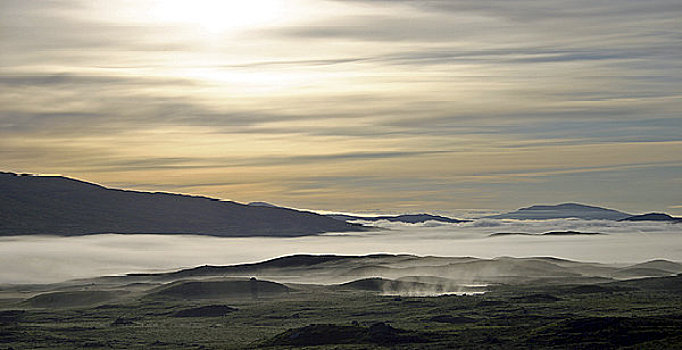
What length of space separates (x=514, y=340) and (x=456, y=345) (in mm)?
12267

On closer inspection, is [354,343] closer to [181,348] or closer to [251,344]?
[251,344]

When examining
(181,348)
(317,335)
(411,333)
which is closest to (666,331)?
(411,333)

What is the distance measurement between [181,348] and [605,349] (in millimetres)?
91123

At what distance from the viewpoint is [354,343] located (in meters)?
190

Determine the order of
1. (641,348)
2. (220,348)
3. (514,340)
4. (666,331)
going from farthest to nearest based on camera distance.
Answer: (220,348) → (514,340) → (666,331) → (641,348)

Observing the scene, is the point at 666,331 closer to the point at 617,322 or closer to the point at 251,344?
the point at 617,322

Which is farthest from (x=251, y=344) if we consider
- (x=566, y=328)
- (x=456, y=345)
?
(x=566, y=328)

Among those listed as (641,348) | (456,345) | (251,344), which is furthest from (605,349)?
(251,344)

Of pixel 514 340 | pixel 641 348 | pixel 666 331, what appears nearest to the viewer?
pixel 641 348

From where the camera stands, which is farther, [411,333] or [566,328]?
[411,333]

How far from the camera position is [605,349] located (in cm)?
16512

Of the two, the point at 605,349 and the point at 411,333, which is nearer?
the point at 605,349

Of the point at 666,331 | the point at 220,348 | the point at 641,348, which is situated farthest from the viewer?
the point at 220,348

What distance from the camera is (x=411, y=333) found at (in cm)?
19975
